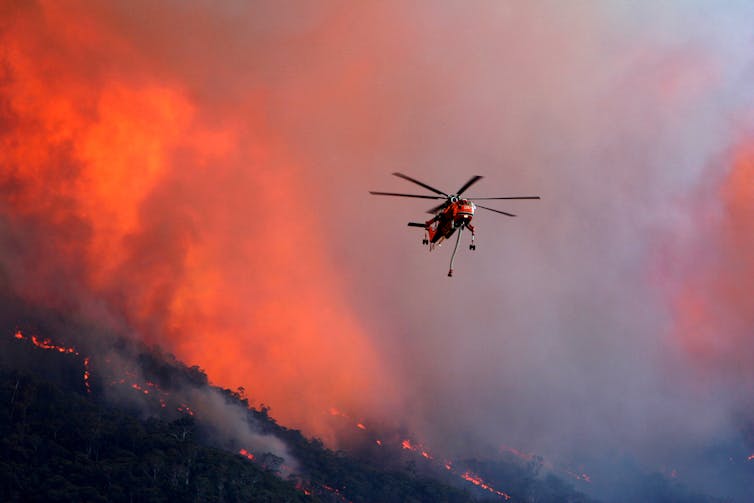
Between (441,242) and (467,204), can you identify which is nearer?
(467,204)
